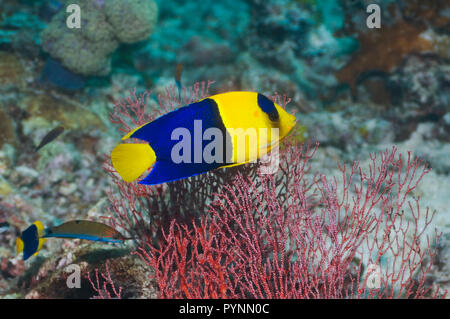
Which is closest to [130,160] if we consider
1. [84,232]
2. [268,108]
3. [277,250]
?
[268,108]

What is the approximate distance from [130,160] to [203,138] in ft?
1.28

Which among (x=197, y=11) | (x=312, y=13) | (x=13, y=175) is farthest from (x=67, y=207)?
(x=197, y=11)

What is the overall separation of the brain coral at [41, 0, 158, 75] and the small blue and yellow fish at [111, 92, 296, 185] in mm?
4992

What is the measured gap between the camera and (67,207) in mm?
4660

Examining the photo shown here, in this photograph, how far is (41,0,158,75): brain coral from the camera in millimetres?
5746

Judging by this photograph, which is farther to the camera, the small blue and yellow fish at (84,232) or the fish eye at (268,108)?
the small blue and yellow fish at (84,232)

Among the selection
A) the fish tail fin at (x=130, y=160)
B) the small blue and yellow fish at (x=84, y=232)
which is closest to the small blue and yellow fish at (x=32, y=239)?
the small blue and yellow fish at (x=84, y=232)

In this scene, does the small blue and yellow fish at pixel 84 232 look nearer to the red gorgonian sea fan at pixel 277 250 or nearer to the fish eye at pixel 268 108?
the red gorgonian sea fan at pixel 277 250

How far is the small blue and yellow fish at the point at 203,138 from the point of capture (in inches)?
64.6

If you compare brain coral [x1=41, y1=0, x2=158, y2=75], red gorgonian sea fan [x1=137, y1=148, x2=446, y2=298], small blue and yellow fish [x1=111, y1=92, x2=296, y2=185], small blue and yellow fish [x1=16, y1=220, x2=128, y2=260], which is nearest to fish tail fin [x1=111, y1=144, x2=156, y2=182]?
small blue and yellow fish [x1=111, y1=92, x2=296, y2=185]

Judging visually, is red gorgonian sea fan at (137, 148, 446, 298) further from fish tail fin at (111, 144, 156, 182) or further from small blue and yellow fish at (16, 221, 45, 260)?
small blue and yellow fish at (16, 221, 45, 260)

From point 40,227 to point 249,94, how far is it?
216 cm
